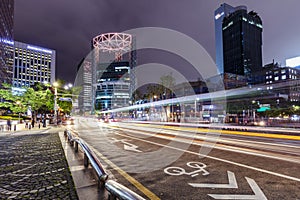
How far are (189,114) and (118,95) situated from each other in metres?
70.9

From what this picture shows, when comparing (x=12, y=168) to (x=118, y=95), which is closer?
(x=12, y=168)

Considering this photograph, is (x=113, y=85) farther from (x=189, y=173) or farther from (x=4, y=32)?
(x=189, y=173)

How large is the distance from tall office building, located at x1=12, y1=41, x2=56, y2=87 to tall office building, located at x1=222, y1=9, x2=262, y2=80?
409 ft

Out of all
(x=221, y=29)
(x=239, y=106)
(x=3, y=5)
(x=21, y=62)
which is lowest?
(x=239, y=106)

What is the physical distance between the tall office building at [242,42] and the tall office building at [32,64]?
125 m

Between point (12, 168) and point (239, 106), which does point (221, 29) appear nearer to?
point (239, 106)

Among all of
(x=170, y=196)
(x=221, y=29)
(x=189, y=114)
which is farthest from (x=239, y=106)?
(x=221, y=29)

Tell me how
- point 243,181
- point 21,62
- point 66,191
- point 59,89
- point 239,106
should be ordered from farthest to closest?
point 21,62, point 239,106, point 59,89, point 243,181, point 66,191

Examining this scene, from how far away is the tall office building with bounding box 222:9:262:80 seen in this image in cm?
13762

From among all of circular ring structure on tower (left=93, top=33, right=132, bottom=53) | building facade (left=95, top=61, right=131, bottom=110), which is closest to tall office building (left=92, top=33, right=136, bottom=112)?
building facade (left=95, top=61, right=131, bottom=110)

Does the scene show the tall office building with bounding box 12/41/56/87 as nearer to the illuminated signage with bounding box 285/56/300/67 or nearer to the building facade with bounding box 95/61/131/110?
the building facade with bounding box 95/61/131/110

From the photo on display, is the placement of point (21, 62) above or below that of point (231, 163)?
above

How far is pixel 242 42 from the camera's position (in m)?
138

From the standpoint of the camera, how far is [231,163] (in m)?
6.75
